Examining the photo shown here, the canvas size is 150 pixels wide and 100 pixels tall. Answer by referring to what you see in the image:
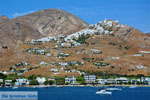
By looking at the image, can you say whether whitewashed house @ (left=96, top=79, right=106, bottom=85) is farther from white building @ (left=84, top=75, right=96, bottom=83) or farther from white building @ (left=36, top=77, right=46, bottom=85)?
white building @ (left=36, top=77, right=46, bottom=85)

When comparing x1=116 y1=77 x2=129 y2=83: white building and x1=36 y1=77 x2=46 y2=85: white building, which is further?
x1=116 y1=77 x2=129 y2=83: white building

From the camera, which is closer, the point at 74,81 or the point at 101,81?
the point at 101,81

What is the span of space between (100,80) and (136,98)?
209ft

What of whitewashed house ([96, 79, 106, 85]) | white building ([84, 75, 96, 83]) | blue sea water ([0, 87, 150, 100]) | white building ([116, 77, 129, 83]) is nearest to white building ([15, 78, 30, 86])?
white building ([84, 75, 96, 83])

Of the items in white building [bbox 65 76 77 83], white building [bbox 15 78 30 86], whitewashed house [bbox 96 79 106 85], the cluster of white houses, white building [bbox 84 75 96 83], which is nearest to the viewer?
white building [bbox 15 78 30 86]

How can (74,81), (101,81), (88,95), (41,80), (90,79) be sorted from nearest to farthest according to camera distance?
(88,95) < (41,80) < (101,81) < (74,81) < (90,79)

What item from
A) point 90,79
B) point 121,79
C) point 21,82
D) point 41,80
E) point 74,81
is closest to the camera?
point 21,82

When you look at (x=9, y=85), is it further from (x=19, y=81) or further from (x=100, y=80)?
(x=100, y=80)

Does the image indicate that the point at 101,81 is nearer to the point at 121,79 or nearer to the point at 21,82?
the point at 121,79

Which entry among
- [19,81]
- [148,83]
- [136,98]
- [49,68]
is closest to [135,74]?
[148,83]

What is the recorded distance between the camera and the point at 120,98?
11669cm

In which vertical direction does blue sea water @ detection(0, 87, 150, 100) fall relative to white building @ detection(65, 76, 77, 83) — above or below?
below

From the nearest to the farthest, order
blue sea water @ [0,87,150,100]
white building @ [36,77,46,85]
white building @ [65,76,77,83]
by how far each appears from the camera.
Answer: blue sea water @ [0,87,150,100]
white building @ [36,77,46,85]
white building @ [65,76,77,83]

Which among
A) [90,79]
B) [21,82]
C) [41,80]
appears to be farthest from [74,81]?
[21,82]
